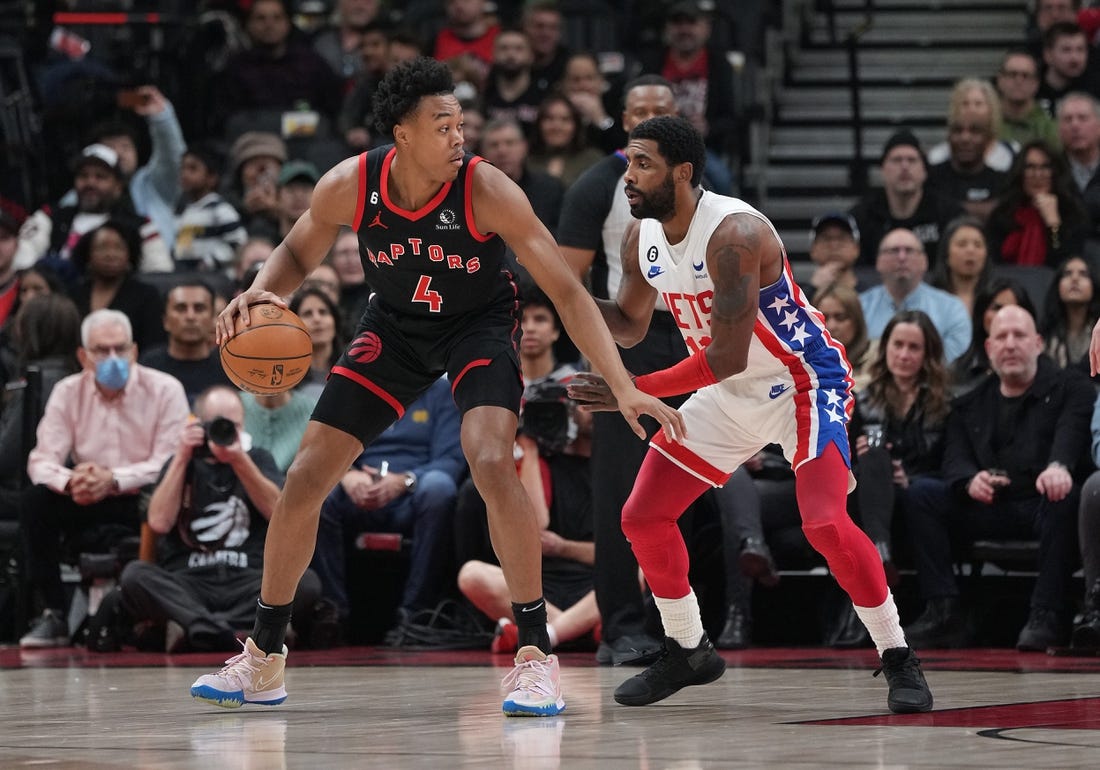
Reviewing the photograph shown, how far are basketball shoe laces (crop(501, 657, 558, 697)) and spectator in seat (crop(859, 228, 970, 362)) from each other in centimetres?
380

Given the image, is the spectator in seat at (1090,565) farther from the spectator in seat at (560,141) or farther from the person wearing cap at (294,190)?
the person wearing cap at (294,190)

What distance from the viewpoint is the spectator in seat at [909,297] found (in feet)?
26.7

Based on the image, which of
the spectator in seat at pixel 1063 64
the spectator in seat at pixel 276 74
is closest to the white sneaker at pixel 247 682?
the spectator in seat at pixel 1063 64

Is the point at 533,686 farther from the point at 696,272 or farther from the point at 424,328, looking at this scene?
the point at 696,272

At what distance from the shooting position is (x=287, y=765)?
3684 mm

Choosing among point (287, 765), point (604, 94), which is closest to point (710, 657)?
point (287, 765)

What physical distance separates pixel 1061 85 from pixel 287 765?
7.86 metres

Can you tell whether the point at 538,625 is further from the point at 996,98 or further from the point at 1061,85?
the point at 1061,85

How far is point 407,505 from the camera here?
25.8 ft

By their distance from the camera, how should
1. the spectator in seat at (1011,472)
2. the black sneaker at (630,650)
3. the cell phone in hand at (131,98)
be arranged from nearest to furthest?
the black sneaker at (630,650) < the spectator in seat at (1011,472) < the cell phone in hand at (131,98)

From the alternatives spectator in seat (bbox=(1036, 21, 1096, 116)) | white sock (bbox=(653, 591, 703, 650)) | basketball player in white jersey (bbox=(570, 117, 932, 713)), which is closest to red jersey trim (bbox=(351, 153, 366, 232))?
basketball player in white jersey (bbox=(570, 117, 932, 713))

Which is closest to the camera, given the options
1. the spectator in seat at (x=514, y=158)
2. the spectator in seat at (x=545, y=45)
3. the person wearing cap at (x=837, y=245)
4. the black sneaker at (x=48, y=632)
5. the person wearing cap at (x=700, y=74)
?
the black sneaker at (x=48, y=632)

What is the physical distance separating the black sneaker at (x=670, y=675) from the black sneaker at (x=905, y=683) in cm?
52

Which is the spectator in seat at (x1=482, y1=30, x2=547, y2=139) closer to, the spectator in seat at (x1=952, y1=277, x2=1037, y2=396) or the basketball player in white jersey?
the spectator in seat at (x1=952, y1=277, x2=1037, y2=396)
